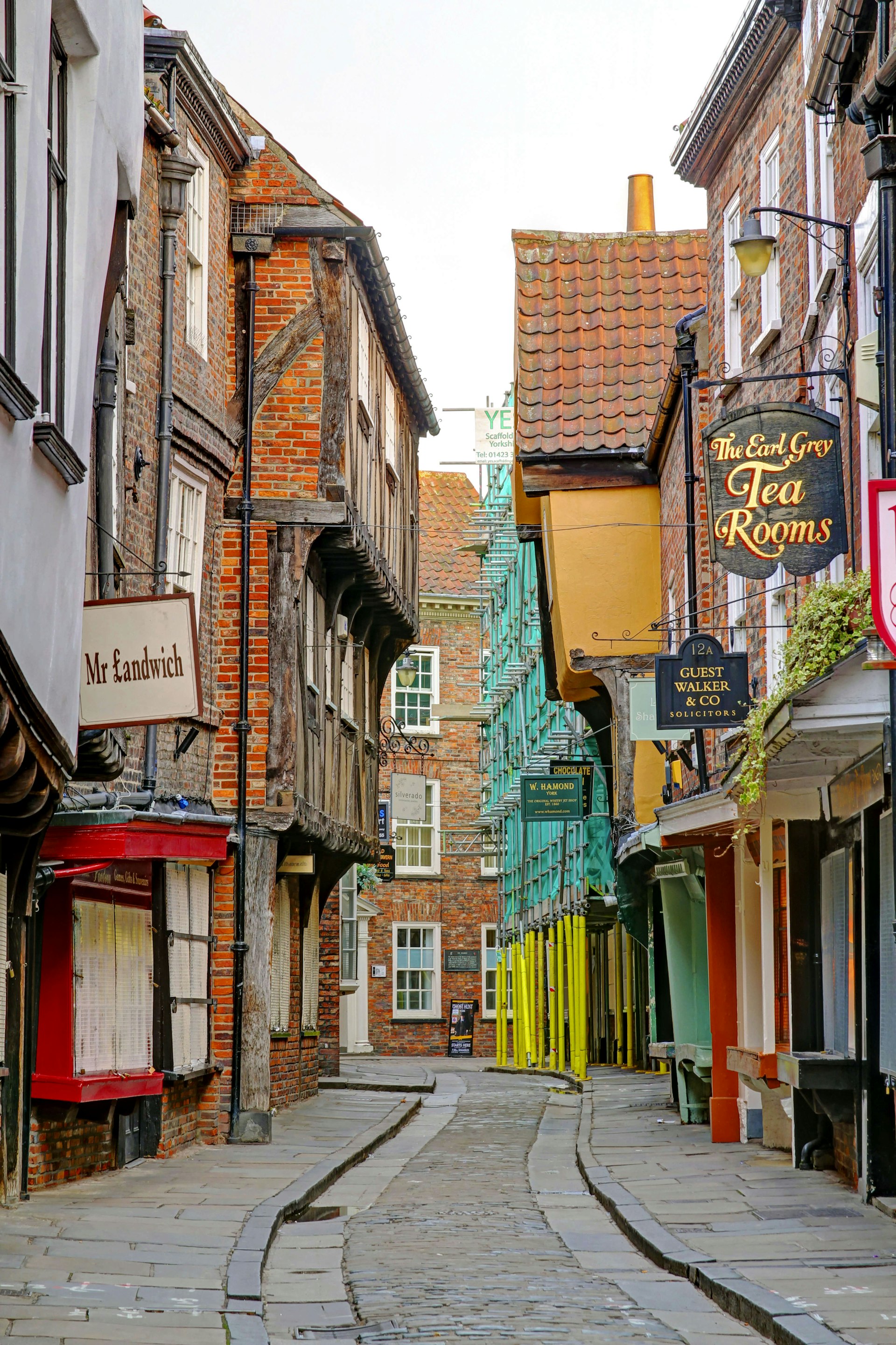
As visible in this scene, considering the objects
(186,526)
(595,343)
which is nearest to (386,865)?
(595,343)

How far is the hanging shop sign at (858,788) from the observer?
9.70 meters

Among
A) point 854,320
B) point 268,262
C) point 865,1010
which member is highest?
point 268,262

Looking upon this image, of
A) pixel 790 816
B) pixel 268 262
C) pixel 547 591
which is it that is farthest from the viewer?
pixel 547 591

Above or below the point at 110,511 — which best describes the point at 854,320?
above

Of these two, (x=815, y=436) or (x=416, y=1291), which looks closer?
(x=416, y=1291)

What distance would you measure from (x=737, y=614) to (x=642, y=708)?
2.74 meters

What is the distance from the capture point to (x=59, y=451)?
7.47 m

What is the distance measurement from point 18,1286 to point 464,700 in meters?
37.4

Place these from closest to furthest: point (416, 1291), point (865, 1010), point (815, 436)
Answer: point (416, 1291), point (865, 1010), point (815, 436)

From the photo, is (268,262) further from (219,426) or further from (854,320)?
(854,320)

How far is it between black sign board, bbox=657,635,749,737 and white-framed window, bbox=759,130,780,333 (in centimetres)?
273

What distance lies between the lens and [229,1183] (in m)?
12.4

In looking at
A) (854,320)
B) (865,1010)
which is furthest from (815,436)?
(865,1010)

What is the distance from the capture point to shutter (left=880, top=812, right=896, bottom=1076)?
9.58m
